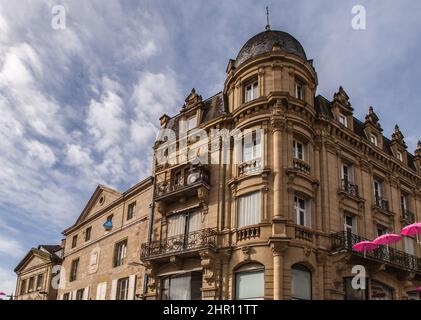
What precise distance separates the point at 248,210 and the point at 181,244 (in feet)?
12.5

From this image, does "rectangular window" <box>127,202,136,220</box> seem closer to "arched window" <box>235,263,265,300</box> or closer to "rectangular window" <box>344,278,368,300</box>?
"arched window" <box>235,263,265,300</box>

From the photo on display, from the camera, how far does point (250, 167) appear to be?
19969 mm

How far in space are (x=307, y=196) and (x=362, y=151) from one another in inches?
240

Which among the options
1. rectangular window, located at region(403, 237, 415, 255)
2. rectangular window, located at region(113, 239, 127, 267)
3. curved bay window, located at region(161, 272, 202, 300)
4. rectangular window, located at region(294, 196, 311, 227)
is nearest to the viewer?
rectangular window, located at region(294, 196, 311, 227)

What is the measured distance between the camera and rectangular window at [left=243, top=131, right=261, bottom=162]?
20250 mm

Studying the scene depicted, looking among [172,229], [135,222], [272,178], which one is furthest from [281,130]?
[135,222]

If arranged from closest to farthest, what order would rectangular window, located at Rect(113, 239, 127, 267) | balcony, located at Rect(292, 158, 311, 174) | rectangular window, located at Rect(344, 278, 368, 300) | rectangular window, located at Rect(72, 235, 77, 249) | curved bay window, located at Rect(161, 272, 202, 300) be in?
rectangular window, located at Rect(344, 278, 368, 300)
curved bay window, located at Rect(161, 272, 202, 300)
balcony, located at Rect(292, 158, 311, 174)
rectangular window, located at Rect(113, 239, 127, 267)
rectangular window, located at Rect(72, 235, 77, 249)

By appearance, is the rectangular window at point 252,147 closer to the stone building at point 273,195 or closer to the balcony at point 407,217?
the stone building at point 273,195

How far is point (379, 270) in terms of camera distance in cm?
Result: 2023

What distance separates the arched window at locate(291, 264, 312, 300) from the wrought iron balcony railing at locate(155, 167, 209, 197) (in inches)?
236

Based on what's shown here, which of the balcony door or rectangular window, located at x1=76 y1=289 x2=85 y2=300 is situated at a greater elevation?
the balcony door

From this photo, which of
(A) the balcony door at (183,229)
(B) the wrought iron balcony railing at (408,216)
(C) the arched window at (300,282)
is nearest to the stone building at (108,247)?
(A) the balcony door at (183,229)

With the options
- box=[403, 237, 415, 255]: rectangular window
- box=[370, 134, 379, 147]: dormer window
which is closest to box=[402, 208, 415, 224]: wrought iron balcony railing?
box=[403, 237, 415, 255]: rectangular window

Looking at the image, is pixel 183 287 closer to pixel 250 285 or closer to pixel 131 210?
pixel 250 285
